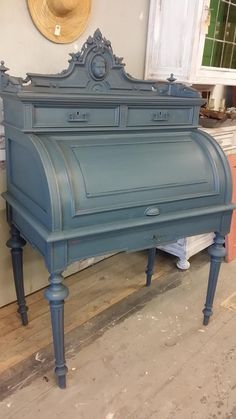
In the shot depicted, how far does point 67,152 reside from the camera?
1.42m

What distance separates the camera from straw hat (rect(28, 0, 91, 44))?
1771mm

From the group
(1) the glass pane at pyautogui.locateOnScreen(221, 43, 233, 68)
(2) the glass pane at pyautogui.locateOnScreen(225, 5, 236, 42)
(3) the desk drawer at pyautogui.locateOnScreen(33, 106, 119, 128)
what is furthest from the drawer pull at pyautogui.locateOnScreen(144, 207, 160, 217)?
(2) the glass pane at pyautogui.locateOnScreen(225, 5, 236, 42)

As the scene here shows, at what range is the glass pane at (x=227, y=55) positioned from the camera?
97.6 inches

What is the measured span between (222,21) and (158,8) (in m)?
0.45

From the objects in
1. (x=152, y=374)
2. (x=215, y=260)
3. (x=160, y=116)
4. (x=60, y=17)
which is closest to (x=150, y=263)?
(x=215, y=260)

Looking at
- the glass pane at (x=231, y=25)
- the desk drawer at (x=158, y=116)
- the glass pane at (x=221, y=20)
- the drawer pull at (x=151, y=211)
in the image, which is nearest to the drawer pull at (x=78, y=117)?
the desk drawer at (x=158, y=116)

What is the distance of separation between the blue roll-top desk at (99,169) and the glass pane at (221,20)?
705 millimetres

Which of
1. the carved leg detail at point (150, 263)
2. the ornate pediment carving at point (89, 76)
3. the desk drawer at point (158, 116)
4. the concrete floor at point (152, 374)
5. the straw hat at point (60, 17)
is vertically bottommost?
the concrete floor at point (152, 374)

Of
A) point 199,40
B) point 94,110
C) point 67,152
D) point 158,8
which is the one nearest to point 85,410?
point 67,152

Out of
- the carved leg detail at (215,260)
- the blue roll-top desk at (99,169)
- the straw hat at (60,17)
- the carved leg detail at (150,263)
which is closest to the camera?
the blue roll-top desk at (99,169)

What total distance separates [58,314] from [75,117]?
80cm

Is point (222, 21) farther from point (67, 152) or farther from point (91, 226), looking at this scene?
point (91, 226)

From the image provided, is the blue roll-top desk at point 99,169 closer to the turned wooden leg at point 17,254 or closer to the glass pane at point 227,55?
the turned wooden leg at point 17,254

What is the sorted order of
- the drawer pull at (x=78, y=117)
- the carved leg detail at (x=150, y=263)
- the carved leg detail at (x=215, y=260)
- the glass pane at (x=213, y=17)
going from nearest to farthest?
the drawer pull at (x=78, y=117), the carved leg detail at (x=215, y=260), the glass pane at (x=213, y=17), the carved leg detail at (x=150, y=263)
